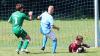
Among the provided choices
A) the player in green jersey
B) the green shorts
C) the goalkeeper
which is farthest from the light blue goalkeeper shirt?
the green shorts

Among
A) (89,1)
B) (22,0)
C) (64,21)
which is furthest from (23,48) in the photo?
(64,21)

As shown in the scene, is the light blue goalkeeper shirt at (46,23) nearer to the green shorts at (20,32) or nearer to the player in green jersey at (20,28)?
the player in green jersey at (20,28)

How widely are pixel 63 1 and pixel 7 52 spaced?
11.3m

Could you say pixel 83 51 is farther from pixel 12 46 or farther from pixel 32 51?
pixel 12 46

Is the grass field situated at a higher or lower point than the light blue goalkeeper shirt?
lower

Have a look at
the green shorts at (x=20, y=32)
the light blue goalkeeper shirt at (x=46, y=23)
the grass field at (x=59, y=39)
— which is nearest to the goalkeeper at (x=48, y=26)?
the light blue goalkeeper shirt at (x=46, y=23)

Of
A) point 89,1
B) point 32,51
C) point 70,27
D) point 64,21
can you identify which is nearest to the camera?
point 32,51

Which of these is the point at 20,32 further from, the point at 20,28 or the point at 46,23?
the point at 46,23

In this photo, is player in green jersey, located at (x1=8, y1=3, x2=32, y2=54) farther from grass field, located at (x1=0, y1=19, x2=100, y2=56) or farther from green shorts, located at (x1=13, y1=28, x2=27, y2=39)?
grass field, located at (x1=0, y1=19, x2=100, y2=56)

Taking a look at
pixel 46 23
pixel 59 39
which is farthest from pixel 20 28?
pixel 59 39

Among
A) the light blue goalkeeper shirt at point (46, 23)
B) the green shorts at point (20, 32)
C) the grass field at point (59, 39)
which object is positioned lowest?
the grass field at point (59, 39)

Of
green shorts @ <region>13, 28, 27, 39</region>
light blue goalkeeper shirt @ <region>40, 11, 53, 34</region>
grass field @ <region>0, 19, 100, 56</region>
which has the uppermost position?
light blue goalkeeper shirt @ <region>40, 11, 53, 34</region>

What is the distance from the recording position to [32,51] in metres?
16.8

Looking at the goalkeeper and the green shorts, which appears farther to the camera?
the green shorts
